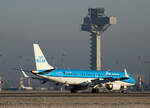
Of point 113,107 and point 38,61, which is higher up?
point 38,61

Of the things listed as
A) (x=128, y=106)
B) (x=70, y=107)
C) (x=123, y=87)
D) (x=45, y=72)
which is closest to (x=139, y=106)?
(x=128, y=106)

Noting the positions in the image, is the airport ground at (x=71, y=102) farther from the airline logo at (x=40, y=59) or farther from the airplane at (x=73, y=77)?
the airline logo at (x=40, y=59)

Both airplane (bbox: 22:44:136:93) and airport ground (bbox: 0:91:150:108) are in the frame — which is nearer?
airport ground (bbox: 0:91:150:108)

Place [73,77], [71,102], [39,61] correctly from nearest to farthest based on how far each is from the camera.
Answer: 1. [71,102]
2. [73,77]
3. [39,61]

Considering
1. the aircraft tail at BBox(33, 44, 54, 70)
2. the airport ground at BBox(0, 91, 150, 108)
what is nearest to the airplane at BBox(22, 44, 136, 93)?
the aircraft tail at BBox(33, 44, 54, 70)

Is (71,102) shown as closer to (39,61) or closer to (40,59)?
(39,61)

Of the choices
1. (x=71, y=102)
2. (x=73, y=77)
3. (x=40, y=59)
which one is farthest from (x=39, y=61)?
(x=71, y=102)

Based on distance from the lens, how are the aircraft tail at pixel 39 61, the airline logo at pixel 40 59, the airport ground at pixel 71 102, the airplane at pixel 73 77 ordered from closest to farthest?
the airport ground at pixel 71 102
the airplane at pixel 73 77
the aircraft tail at pixel 39 61
the airline logo at pixel 40 59

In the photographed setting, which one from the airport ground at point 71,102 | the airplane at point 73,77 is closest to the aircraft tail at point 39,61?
the airplane at point 73,77

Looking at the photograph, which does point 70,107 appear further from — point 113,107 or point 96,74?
point 96,74

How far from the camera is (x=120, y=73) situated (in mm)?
94688

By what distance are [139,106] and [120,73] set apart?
5338 centimetres

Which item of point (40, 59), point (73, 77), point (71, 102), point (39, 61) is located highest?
point (40, 59)

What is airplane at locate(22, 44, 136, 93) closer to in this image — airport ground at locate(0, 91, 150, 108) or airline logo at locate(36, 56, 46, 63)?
airline logo at locate(36, 56, 46, 63)
